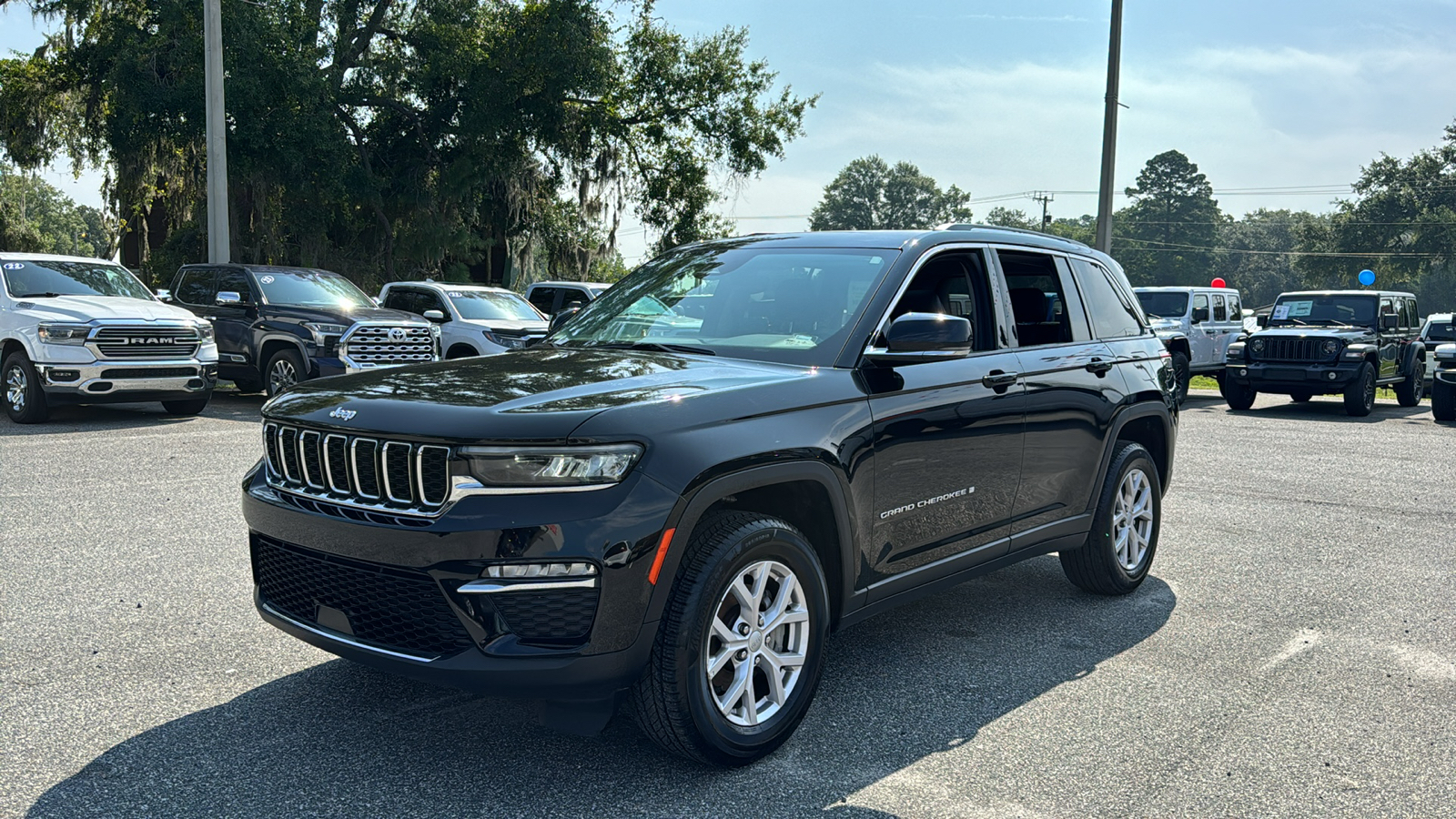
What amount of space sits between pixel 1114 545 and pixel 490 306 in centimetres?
1319

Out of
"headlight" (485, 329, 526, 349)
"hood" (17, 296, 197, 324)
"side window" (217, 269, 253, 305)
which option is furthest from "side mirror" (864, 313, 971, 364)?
"headlight" (485, 329, 526, 349)

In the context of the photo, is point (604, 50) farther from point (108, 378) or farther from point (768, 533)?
point (768, 533)

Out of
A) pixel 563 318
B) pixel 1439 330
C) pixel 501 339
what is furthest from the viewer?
pixel 1439 330

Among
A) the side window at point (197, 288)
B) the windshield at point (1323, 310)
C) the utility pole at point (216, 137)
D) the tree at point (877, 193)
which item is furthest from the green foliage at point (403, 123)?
the tree at point (877, 193)

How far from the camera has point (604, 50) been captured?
79.9 ft

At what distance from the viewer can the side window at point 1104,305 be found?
19.3 ft

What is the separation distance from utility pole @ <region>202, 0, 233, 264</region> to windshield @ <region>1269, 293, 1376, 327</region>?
17322mm

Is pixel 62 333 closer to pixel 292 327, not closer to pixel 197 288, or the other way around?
pixel 292 327

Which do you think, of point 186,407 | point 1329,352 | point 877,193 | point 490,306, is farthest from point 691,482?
point 877,193

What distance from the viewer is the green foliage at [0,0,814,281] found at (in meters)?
21.5

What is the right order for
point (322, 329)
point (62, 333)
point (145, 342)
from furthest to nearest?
point (322, 329) → point (145, 342) → point (62, 333)

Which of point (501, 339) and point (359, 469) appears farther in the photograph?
Answer: point (501, 339)

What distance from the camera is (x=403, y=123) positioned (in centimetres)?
2575

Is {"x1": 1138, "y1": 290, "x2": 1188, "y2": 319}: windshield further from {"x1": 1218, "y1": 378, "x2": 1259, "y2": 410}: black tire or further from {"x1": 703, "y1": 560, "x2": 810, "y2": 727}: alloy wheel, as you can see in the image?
{"x1": 703, "y1": 560, "x2": 810, "y2": 727}: alloy wheel
